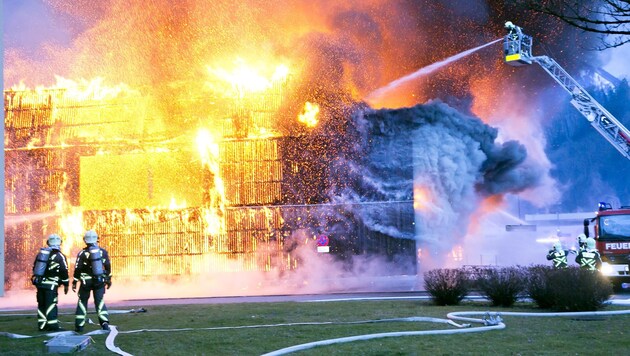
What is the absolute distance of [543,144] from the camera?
62875 mm

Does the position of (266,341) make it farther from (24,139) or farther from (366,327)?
(24,139)

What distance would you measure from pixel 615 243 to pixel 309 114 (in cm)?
1566

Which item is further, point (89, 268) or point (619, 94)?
point (619, 94)

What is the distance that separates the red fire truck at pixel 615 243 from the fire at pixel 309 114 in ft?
46.5

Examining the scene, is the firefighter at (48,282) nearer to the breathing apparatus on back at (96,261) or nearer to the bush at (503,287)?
the breathing apparatus on back at (96,261)

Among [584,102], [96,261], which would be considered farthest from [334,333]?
[584,102]

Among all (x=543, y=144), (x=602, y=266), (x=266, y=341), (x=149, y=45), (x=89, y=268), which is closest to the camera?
(x=266, y=341)

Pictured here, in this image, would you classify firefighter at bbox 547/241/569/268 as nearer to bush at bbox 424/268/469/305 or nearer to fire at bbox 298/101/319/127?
bush at bbox 424/268/469/305

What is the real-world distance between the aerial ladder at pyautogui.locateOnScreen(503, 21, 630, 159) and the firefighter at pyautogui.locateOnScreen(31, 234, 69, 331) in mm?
21242

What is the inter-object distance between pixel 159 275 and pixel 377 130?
12.4 metres

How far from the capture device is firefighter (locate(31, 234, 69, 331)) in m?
14.3

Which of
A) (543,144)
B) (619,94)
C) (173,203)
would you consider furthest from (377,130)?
(619,94)

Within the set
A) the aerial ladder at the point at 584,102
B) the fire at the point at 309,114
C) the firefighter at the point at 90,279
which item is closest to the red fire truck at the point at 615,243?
the aerial ladder at the point at 584,102

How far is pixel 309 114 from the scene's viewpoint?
33844 millimetres
